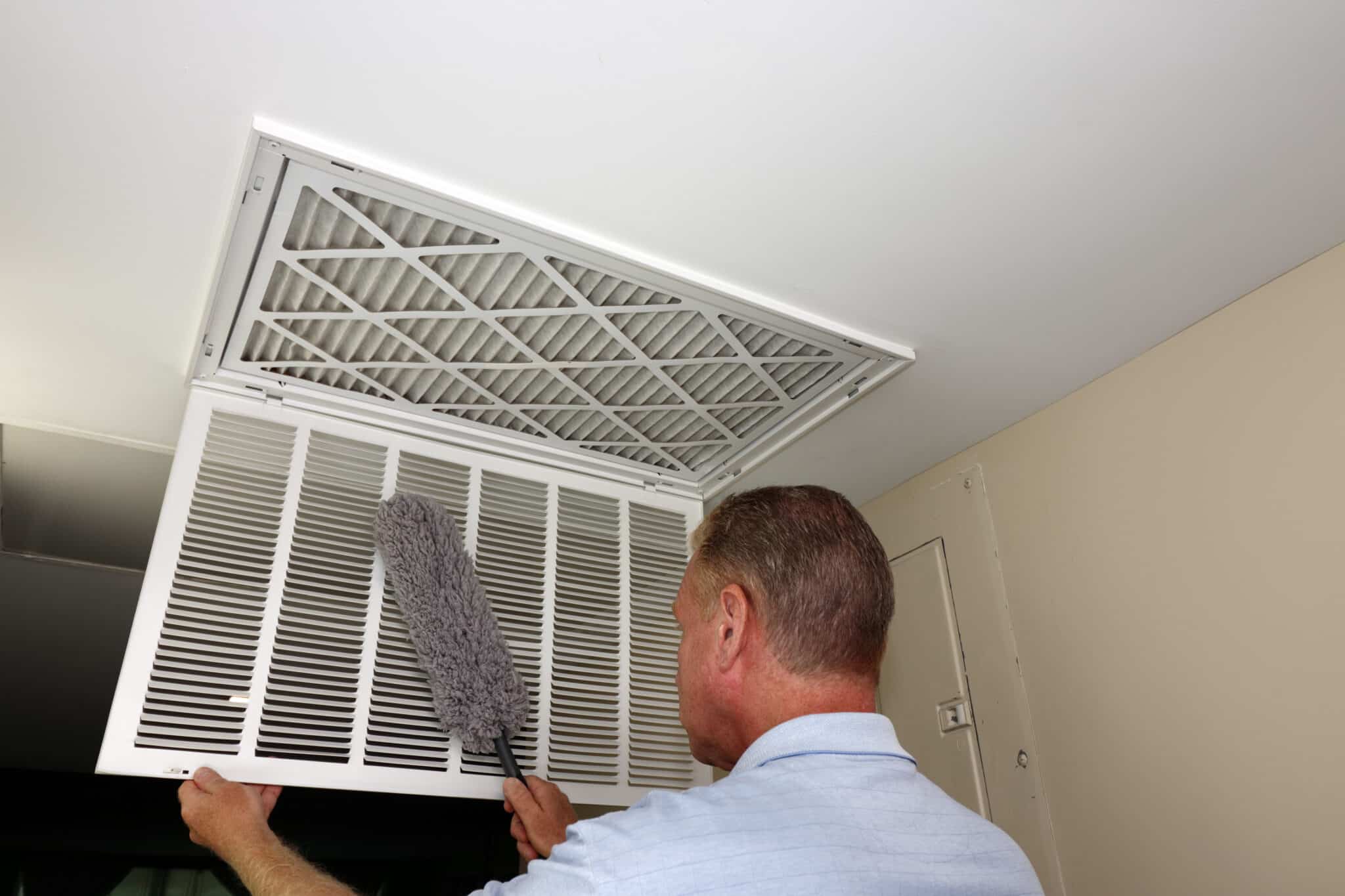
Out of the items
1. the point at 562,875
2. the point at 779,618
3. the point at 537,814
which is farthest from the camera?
the point at 537,814

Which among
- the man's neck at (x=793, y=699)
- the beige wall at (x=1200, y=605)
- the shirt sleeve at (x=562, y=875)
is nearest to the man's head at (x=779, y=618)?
the man's neck at (x=793, y=699)

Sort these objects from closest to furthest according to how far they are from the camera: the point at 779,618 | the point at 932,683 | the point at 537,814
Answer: the point at 779,618, the point at 537,814, the point at 932,683

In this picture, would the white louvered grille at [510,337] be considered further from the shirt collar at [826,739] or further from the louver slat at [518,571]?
the shirt collar at [826,739]

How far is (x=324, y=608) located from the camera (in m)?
1.30

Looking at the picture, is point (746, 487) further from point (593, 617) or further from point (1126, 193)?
point (1126, 193)

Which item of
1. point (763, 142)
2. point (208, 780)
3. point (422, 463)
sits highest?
point (763, 142)

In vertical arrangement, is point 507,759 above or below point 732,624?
below

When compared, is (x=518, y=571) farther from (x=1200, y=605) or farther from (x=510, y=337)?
(x=1200, y=605)

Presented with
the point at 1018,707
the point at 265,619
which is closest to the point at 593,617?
the point at 265,619

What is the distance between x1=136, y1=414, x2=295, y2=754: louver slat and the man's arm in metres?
0.06

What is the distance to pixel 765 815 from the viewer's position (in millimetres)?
802

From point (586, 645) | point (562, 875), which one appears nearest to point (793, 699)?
point (562, 875)

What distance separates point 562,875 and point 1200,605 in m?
0.91

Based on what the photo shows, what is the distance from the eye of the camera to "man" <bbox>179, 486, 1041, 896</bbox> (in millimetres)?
772
